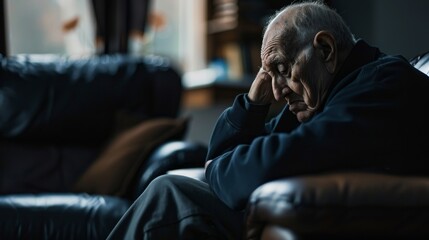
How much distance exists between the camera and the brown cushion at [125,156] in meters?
2.48

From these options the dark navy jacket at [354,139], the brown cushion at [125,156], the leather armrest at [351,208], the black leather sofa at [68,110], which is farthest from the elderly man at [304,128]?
the black leather sofa at [68,110]

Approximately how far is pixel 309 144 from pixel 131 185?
50.6 inches

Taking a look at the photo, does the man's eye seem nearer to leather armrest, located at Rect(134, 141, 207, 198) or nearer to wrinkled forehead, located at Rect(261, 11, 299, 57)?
wrinkled forehead, located at Rect(261, 11, 299, 57)

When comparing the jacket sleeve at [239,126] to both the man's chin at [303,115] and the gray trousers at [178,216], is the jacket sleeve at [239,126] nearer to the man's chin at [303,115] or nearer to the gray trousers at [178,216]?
the man's chin at [303,115]

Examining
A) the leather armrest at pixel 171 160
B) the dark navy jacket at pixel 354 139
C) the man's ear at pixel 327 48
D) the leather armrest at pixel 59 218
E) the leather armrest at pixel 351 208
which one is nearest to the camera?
the leather armrest at pixel 351 208

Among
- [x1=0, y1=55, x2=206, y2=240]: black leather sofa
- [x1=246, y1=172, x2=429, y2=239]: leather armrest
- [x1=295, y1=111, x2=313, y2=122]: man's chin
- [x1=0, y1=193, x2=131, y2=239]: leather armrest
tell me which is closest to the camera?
[x1=246, y1=172, x2=429, y2=239]: leather armrest

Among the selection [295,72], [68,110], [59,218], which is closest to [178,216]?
[295,72]

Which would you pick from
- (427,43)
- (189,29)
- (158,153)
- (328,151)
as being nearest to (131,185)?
(158,153)

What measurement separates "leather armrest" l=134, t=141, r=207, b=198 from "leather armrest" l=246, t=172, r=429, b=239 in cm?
113

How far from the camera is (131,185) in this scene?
2490 mm

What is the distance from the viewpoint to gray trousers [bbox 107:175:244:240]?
1393mm

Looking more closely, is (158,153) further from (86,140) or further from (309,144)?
(309,144)

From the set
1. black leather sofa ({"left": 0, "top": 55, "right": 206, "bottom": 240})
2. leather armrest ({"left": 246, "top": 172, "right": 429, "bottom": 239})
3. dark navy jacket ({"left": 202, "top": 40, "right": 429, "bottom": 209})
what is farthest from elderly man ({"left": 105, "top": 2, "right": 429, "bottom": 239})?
black leather sofa ({"left": 0, "top": 55, "right": 206, "bottom": 240})

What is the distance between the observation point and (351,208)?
1.16 metres
